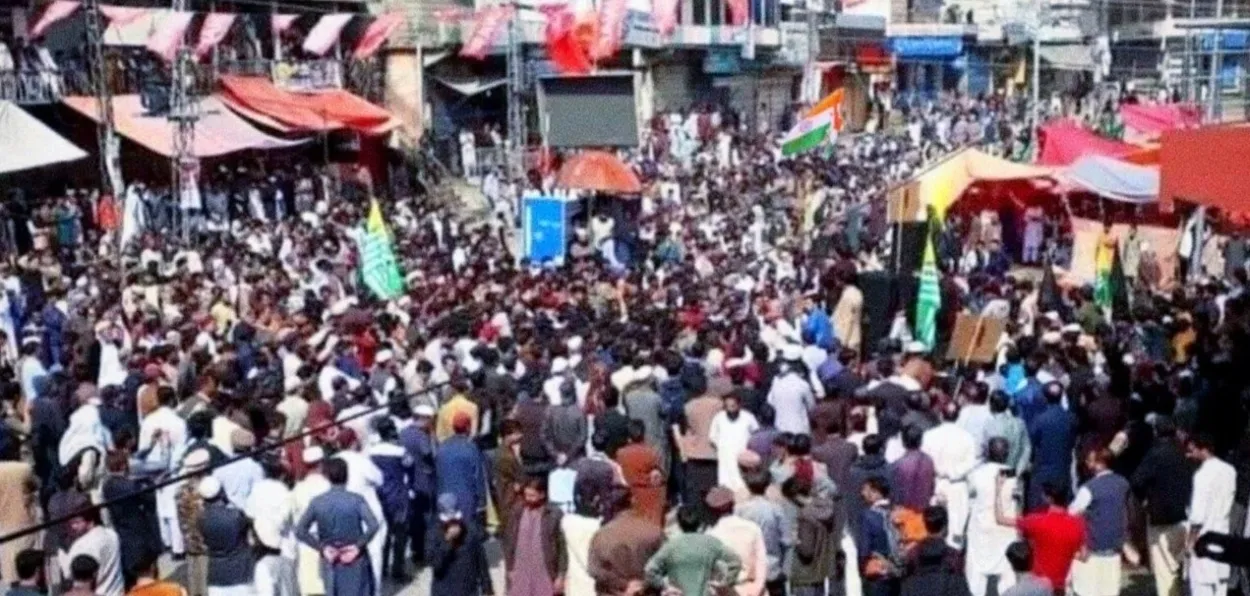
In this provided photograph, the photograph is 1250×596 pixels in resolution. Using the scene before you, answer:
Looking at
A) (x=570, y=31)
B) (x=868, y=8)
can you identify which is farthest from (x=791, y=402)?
(x=868, y=8)

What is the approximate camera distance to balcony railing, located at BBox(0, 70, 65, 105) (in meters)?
25.9

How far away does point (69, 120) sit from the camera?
91.2ft

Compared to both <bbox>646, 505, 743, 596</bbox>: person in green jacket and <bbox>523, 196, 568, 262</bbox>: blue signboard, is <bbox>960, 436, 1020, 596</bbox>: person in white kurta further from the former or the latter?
<bbox>523, 196, 568, 262</bbox>: blue signboard

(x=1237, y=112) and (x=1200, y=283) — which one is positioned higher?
(x=1237, y=112)

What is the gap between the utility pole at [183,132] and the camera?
22.6 metres

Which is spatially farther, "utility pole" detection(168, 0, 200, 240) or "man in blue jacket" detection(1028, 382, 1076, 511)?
"utility pole" detection(168, 0, 200, 240)

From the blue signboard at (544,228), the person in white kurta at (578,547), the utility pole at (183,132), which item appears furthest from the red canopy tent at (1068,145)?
the person in white kurta at (578,547)

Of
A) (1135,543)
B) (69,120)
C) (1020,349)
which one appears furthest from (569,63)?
(1135,543)

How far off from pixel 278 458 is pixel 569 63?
24.7 m

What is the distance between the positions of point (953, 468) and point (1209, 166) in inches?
101

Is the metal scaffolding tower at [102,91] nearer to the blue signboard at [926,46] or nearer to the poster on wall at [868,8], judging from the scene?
the poster on wall at [868,8]

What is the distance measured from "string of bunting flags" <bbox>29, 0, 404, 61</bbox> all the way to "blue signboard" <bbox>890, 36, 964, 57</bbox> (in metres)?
25.1

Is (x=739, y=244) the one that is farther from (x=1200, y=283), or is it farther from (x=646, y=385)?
(x=646, y=385)

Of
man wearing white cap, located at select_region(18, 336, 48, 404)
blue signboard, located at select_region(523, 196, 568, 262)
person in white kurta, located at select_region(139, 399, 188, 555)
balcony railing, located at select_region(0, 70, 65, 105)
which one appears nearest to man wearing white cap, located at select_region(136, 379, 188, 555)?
person in white kurta, located at select_region(139, 399, 188, 555)
